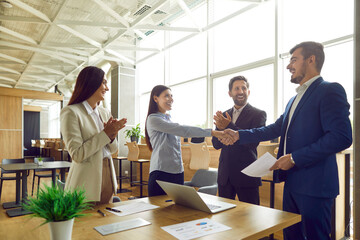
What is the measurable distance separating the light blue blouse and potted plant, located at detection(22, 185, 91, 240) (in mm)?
1345

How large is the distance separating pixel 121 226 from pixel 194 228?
302mm

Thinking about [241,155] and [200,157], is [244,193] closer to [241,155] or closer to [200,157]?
[241,155]

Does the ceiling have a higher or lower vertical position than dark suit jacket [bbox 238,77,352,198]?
higher

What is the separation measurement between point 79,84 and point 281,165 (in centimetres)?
131

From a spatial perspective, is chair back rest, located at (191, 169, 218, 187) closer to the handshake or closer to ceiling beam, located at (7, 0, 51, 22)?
the handshake

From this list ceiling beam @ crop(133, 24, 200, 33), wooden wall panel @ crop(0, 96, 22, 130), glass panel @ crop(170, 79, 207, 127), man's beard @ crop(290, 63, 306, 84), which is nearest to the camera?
man's beard @ crop(290, 63, 306, 84)

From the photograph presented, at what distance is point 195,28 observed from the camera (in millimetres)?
6684

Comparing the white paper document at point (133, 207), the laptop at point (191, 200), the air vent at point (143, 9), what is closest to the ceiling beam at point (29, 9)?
the air vent at point (143, 9)

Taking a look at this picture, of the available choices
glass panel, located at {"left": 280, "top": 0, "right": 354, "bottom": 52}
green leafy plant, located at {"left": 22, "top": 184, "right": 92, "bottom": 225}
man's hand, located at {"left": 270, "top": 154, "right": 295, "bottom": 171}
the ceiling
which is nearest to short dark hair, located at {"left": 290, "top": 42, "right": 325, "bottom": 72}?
man's hand, located at {"left": 270, "top": 154, "right": 295, "bottom": 171}

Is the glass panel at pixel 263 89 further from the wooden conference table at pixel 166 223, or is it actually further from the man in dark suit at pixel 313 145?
the wooden conference table at pixel 166 223

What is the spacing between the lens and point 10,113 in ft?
31.0

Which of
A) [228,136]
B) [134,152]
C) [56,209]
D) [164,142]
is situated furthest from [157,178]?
[134,152]

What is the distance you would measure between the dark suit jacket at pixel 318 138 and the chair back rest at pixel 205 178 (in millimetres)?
1297

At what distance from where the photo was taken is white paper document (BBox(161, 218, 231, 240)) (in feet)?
3.34
